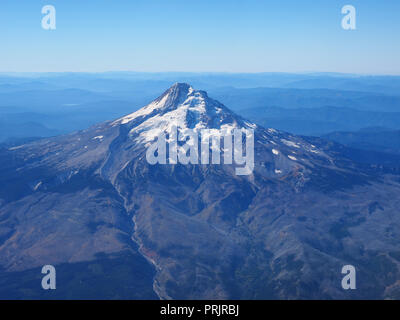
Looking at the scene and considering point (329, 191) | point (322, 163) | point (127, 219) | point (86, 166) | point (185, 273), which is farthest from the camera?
point (322, 163)

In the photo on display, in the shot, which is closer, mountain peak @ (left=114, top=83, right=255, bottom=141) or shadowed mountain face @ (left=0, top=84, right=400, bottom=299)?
shadowed mountain face @ (left=0, top=84, right=400, bottom=299)

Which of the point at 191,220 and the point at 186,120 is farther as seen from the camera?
the point at 186,120

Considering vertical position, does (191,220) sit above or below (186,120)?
below

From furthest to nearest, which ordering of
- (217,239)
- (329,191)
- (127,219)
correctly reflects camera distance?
(329,191), (127,219), (217,239)

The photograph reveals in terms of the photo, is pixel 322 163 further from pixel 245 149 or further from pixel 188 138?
pixel 188 138

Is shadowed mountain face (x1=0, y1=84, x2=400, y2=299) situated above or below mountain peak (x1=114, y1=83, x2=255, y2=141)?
below

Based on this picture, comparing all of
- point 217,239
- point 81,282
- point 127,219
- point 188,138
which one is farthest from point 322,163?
point 81,282

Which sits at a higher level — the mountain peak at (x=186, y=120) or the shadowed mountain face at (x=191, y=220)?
the mountain peak at (x=186, y=120)

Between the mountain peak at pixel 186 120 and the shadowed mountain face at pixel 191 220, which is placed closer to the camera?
the shadowed mountain face at pixel 191 220
